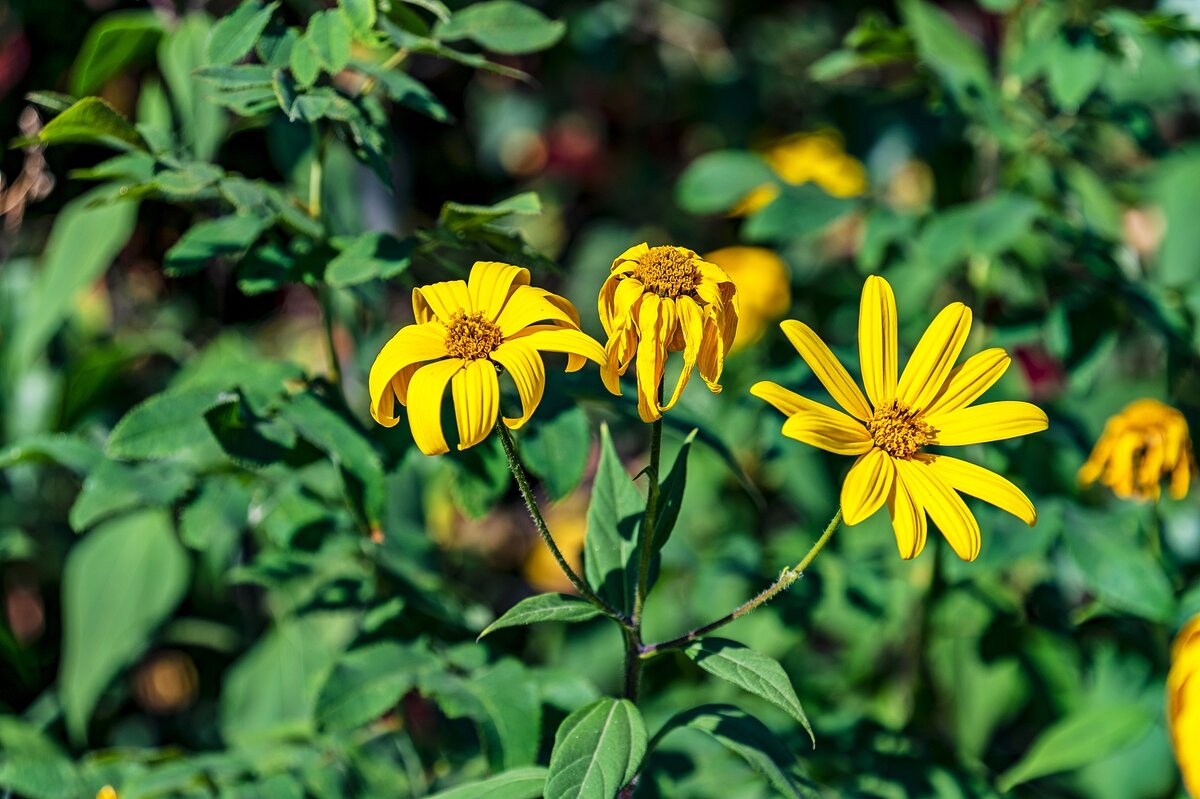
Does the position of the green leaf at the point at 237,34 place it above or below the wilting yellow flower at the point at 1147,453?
above

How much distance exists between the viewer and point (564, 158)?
313 cm

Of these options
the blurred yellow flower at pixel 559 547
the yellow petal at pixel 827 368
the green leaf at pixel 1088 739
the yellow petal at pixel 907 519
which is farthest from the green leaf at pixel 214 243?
the blurred yellow flower at pixel 559 547

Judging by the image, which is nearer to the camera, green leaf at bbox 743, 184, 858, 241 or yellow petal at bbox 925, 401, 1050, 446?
yellow petal at bbox 925, 401, 1050, 446

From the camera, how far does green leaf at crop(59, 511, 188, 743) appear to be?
5.37 feet

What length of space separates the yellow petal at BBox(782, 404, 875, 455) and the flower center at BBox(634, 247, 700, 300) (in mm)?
128

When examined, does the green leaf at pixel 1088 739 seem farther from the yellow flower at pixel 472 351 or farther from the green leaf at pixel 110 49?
the green leaf at pixel 110 49

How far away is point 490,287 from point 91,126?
0.43 m

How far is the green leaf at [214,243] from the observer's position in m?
1.16

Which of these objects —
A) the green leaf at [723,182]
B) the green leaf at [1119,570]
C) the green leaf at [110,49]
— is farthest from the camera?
the green leaf at [723,182]

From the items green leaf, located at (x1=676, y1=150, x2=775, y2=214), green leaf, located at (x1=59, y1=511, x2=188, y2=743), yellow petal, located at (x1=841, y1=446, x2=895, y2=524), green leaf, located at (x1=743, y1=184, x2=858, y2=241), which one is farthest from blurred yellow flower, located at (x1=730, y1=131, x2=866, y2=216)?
yellow petal, located at (x1=841, y1=446, x2=895, y2=524)

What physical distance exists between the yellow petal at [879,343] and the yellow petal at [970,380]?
1.7 inches

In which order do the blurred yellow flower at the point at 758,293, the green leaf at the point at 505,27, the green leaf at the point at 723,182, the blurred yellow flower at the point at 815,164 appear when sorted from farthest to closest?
the blurred yellow flower at the point at 815,164, the blurred yellow flower at the point at 758,293, the green leaf at the point at 723,182, the green leaf at the point at 505,27

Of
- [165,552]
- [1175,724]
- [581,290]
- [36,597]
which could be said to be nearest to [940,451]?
[1175,724]

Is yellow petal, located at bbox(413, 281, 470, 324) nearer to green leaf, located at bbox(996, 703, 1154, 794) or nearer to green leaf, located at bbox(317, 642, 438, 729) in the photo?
green leaf, located at bbox(317, 642, 438, 729)
